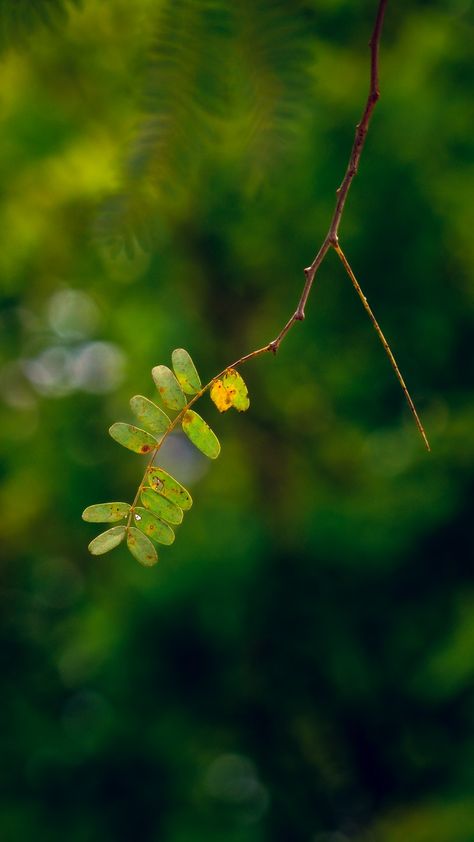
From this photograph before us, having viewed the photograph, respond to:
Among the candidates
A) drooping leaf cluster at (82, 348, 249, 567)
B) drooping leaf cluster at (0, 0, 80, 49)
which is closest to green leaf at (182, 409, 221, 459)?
drooping leaf cluster at (82, 348, 249, 567)

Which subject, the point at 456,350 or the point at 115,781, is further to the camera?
the point at 115,781

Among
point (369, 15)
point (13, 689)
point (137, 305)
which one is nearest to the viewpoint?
point (369, 15)

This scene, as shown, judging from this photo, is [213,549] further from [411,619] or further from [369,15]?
[369,15]

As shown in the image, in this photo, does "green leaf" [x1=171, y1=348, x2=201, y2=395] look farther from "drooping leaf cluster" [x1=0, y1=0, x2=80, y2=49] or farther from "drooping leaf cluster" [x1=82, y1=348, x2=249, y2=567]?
"drooping leaf cluster" [x1=0, y1=0, x2=80, y2=49]

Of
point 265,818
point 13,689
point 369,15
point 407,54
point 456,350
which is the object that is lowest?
point 265,818

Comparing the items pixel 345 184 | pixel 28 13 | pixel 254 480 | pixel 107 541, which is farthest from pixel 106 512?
pixel 254 480

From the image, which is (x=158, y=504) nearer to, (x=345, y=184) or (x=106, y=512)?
(x=106, y=512)

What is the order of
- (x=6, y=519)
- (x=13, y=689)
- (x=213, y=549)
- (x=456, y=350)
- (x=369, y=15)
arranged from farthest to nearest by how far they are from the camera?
(x=6, y=519) → (x=13, y=689) → (x=213, y=549) → (x=456, y=350) → (x=369, y=15)

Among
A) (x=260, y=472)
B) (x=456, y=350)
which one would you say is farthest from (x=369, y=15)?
(x=260, y=472)

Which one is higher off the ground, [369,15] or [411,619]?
[369,15]
